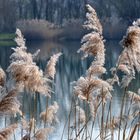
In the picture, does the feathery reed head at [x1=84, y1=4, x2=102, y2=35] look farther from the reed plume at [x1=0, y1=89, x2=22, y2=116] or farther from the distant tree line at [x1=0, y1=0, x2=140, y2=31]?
the distant tree line at [x1=0, y1=0, x2=140, y2=31]

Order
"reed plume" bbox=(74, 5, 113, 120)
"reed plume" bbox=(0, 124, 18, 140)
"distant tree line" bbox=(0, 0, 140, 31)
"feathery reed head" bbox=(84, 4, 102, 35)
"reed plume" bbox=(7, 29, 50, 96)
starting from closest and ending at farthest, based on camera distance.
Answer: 1. "reed plume" bbox=(0, 124, 18, 140)
2. "reed plume" bbox=(7, 29, 50, 96)
3. "reed plume" bbox=(74, 5, 113, 120)
4. "feathery reed head" bbox=(84, 4, 102, 35)
5. "distant tree line" bbox=(0, 0, 140, 31)

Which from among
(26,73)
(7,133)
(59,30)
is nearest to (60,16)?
(59,30)

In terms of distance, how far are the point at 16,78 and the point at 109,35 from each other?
67.6m

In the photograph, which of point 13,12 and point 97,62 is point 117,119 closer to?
point 97,62

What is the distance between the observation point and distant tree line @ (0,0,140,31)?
3044 inches

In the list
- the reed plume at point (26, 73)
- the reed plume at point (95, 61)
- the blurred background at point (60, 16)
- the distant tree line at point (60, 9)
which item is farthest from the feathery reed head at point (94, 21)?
the distant tree line at point (60, 9)

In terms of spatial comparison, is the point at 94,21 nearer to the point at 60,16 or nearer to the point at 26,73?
the point at 26,73

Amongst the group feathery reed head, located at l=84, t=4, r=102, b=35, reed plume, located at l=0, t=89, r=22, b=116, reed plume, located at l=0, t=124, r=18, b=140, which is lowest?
reed plume, located at l=0, t=124, r=18, b=140

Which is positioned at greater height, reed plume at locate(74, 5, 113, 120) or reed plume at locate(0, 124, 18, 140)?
reed plume at locate(74, 5, 113, 120)

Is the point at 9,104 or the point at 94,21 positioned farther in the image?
the point at 94,21

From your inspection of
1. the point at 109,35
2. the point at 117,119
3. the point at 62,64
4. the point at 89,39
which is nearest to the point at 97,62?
the point at 89,39

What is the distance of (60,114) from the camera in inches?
636

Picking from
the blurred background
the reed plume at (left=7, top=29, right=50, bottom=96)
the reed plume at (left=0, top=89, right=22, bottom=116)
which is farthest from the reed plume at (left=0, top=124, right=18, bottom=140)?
the blurred background

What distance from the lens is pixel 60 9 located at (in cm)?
7931
